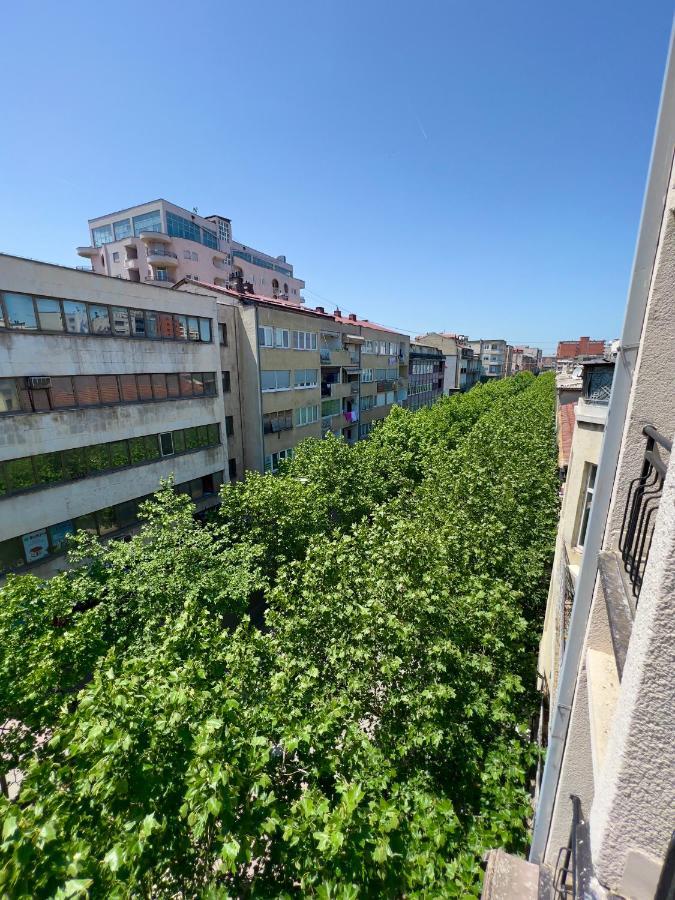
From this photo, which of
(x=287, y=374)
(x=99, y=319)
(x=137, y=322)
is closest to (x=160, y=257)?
(x=287, y=374)

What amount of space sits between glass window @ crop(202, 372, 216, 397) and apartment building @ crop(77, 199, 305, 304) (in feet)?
94.0

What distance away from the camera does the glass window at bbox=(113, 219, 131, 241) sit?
178 ft

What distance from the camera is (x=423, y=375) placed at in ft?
A: 196

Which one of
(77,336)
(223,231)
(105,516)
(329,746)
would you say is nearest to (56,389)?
(77,336)

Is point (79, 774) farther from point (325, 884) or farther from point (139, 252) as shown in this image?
point (139, 252)

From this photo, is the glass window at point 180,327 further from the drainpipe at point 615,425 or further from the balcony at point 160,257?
the balcony at point 160,257

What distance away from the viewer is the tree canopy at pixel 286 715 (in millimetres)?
4121

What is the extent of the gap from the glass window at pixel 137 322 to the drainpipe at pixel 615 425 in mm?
19890

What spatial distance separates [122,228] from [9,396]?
52338mm

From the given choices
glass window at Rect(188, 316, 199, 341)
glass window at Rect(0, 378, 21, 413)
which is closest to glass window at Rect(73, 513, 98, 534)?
glass window at Rect(0, 378, 21, 413)

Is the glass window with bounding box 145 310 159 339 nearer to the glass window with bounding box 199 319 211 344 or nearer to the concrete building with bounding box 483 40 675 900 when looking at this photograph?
the glass window with bounding box 199 319 211 344

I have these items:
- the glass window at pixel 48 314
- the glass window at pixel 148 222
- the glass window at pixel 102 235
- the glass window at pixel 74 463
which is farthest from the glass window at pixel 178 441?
the glass window at pixel 102 235

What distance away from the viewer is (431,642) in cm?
767

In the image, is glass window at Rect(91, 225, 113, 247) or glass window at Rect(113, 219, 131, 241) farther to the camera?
glass window at Rect(91, 225, 113, 247)
